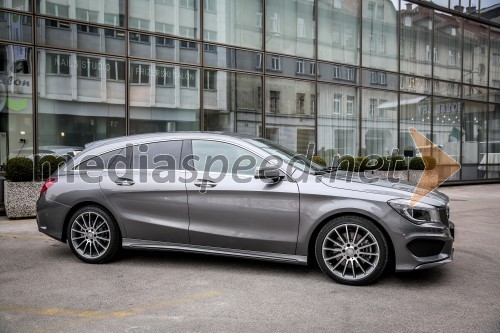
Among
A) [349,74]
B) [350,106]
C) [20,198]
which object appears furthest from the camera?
[350,106]

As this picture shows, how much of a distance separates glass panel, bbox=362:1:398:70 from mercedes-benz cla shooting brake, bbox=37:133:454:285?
41.3ft

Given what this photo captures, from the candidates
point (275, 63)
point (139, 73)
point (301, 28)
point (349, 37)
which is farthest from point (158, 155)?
point (349, 37)

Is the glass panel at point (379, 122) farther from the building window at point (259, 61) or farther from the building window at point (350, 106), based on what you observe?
the building window at point (259, 61)

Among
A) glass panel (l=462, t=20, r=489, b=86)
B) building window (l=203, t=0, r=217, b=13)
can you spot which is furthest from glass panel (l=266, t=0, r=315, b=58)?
glass panel (l=462, t=20, r=489, b=86)

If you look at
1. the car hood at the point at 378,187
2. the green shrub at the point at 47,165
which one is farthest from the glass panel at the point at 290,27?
the car hood at the point at 378,187

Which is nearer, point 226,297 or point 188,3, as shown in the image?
point 226,297

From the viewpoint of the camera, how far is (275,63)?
14.2 meters

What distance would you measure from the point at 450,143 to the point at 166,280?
17449mm

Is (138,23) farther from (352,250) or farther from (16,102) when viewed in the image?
(352,250)

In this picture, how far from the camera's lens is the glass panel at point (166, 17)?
11820 millimetres

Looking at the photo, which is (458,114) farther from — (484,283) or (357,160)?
(484,283)

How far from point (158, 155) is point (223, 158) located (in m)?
0.88

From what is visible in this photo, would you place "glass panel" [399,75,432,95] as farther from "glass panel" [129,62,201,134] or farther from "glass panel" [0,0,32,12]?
"glass panel" [0,0,32,12]

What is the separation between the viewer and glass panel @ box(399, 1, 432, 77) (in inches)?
689
